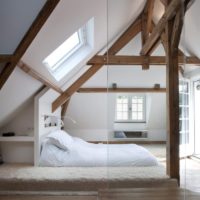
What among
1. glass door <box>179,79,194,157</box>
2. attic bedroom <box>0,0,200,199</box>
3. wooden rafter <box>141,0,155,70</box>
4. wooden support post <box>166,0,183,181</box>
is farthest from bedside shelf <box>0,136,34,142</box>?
wooden rafter <box>141,0,155,70</box>

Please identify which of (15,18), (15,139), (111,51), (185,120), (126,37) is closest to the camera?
(15,18)

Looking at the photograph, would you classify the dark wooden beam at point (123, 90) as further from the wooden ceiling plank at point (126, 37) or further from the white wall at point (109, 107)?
the wooden ceiling plank at point (126, 37)

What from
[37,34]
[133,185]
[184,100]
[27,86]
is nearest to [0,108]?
[27,86]

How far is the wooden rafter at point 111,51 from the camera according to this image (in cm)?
478

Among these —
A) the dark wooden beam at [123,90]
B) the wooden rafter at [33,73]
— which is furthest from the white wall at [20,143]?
the dark wooden beam at [123,90]

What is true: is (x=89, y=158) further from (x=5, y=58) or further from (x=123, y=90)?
(x=5, y=58)

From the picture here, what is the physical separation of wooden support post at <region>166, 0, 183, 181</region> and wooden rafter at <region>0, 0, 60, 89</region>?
5.96 feet

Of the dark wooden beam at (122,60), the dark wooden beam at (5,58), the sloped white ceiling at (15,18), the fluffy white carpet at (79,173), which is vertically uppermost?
the dark wooden beam at (122,60)

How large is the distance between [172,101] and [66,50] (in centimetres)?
191

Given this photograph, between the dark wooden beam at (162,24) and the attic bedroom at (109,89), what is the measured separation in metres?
0.01

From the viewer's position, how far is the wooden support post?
329 centimetres

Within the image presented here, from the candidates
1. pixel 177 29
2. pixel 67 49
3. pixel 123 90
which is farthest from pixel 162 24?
pixel 123 90

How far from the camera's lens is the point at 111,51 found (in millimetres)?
4785

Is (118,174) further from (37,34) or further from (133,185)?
(37,34)
